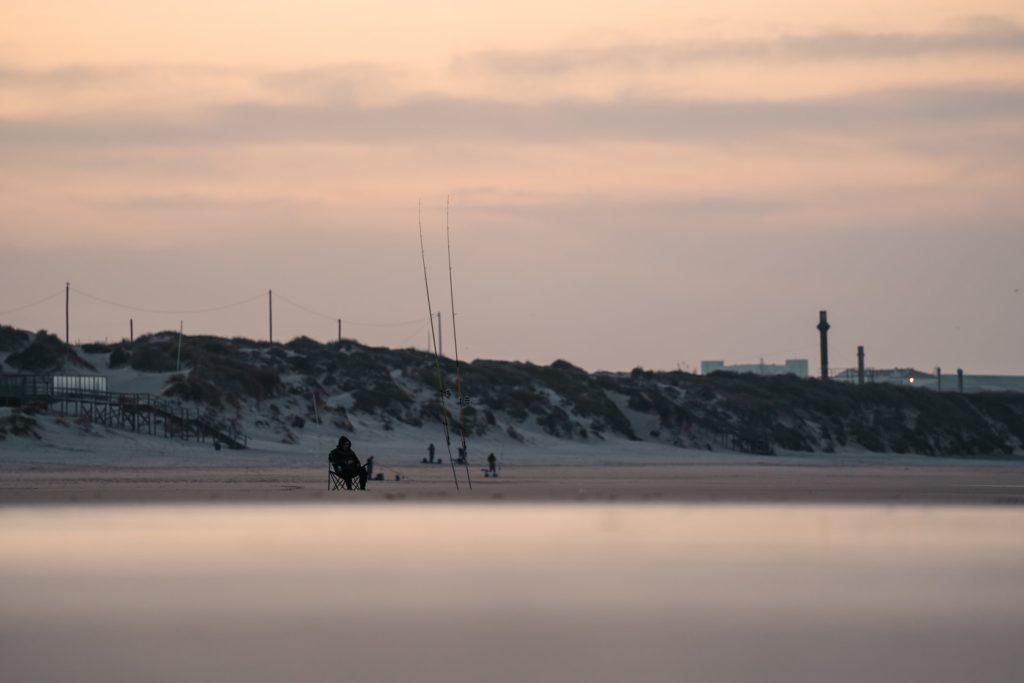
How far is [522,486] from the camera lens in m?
33.7

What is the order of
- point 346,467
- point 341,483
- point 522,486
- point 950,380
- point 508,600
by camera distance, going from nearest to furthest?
point 508,600
point 346,467
point 341,483
point 522,486
point 950,380

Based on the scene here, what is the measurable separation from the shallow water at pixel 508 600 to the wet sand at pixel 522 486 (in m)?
5.95

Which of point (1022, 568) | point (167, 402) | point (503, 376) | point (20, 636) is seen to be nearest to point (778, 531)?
point (1022, 568)

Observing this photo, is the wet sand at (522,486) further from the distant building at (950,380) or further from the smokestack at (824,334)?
the distant building at (950,380)

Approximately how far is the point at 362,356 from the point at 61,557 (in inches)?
2562

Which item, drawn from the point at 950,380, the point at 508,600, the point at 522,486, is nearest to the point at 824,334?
the point at 950,380

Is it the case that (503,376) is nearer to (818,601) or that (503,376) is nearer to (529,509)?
(529,509)

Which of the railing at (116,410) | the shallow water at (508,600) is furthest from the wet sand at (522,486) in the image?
the railing at (116,410)

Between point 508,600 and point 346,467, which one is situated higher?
point 346,467

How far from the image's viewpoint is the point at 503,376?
260ft

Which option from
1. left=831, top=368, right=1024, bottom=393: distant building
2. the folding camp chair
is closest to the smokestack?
left=831, top=368, right=1024, bottom=393: distant building

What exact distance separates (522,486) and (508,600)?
770 inches

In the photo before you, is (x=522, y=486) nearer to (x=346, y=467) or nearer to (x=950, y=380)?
→ (x=346, y=467)

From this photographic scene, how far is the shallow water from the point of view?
10945 mm
